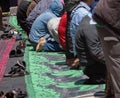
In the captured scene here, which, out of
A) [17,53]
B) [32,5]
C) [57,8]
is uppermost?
[32,5]

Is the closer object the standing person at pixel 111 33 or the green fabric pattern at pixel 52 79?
the standing person at pixel 111 33

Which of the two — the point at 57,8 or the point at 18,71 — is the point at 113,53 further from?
the point at 57,8

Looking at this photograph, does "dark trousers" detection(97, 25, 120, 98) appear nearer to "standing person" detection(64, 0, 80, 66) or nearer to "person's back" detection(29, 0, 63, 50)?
"standing person" detection(64, 0, 80, 66)

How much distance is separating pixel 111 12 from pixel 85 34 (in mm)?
2182

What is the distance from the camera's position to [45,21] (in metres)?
9.29

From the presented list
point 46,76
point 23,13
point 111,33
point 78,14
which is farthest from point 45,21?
point 111,33

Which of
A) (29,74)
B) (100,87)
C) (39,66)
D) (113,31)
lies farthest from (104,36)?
(39,66)

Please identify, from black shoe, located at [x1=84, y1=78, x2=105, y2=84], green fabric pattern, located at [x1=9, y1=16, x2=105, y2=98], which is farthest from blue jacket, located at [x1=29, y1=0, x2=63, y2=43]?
black shoe, located at [x1=84, y1=78, x2=105, y2=84]

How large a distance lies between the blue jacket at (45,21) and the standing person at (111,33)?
5.19 metres

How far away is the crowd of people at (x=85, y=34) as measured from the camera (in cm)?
378

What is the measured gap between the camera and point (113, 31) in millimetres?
3771

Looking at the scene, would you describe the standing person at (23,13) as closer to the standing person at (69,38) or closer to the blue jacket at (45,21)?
the blue jacket at (45,21)

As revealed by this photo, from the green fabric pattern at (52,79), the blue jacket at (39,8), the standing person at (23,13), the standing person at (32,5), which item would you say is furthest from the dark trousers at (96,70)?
the standing person at (23,13)

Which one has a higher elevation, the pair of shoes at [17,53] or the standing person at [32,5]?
the standing person at [32,5]
